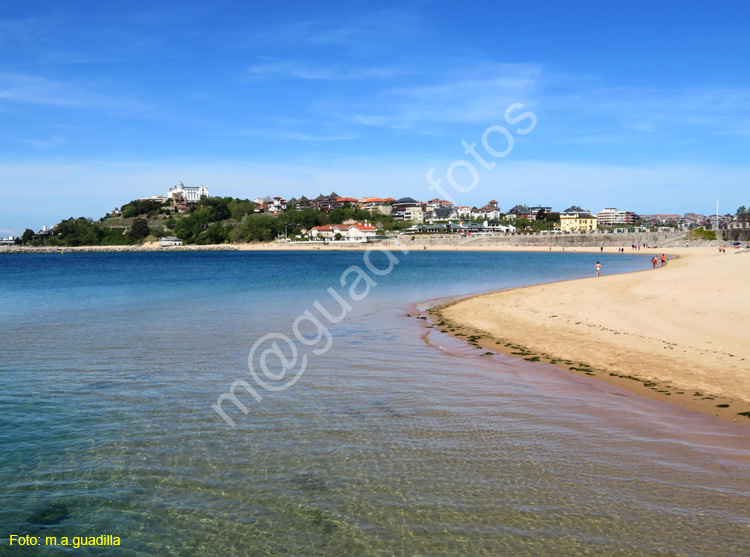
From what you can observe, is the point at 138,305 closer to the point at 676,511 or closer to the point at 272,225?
the point at 676,511

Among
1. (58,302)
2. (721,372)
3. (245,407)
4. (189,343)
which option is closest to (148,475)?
(245,407)

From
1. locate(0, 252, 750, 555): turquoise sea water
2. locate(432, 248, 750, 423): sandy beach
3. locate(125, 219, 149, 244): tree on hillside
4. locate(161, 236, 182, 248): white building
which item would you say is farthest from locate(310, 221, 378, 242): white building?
locate(0, 252, 750, 555): turquoise sea water

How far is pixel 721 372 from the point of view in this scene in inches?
432

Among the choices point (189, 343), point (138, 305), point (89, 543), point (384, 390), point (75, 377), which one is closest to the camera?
point (89, 543)

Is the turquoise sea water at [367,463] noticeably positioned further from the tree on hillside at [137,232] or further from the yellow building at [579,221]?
the yellow building at [579,221]

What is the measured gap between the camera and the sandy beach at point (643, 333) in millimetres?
10523

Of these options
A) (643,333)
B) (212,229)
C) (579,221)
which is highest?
(212,229)

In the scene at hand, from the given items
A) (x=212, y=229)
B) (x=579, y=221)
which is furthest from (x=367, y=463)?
(x=579, y=221)

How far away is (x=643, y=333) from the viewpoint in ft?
50.7

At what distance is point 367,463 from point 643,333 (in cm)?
1164

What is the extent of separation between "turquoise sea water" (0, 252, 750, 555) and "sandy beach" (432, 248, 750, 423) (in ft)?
3.63

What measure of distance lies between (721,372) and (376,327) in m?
11.2

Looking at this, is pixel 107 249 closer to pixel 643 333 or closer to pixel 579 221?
pixel 579 221

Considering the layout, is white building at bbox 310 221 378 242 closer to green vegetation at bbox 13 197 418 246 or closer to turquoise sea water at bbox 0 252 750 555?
green vegetation at bbox 13 197 418 246
